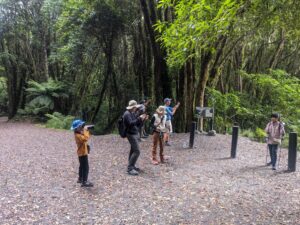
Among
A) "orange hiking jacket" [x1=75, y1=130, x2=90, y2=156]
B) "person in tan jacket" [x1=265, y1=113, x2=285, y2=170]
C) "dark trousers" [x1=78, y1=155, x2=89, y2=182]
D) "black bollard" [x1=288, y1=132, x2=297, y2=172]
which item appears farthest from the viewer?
"person in tan jacket" [x1=265, y1=113, x2=285, y2=170]

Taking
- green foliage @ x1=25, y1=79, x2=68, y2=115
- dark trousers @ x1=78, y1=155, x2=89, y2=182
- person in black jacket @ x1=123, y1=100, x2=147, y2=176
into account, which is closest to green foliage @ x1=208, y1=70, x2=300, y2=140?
person in black jacket @ x1=123, y1=100, x2=147, y2=176

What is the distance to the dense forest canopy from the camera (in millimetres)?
16359

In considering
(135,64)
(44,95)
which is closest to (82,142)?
(135,64)

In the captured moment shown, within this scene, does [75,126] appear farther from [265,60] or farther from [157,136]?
[265,60]

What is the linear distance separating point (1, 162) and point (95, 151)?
315cm

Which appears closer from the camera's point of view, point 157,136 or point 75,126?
point 75,126

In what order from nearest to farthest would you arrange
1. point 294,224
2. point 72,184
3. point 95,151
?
point 294,224, point 72,184, point 95,151

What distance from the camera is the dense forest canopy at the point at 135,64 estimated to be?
16359 millimetres

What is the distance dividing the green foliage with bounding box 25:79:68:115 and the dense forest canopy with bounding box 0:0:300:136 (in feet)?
0.23

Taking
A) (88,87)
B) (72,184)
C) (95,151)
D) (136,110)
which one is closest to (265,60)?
(88,87)

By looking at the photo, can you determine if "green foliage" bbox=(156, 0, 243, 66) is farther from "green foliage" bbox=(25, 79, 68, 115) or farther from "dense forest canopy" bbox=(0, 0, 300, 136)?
"green foliage" bbox=(25, 79, 68, 115)

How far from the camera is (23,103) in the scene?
32812 mm

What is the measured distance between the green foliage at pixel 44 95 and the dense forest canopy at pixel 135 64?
7cm

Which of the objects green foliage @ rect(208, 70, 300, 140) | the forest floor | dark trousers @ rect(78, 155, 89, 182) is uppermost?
green foliage @ rect(208, 70, 300, 140)
